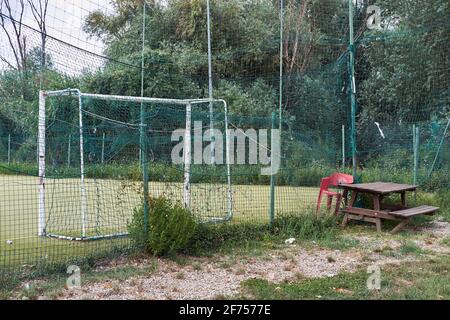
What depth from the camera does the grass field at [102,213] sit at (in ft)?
19.8

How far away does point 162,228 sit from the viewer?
19.3 feet

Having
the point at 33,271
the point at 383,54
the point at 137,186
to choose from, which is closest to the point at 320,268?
the point at 137,186

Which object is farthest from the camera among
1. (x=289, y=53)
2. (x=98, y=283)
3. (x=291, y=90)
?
(x=289, y=53)

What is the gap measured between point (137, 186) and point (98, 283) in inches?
73.6

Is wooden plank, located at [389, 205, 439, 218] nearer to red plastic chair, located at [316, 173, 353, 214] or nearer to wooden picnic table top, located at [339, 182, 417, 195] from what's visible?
wooden picnic table top, located at [339, 182, 417, 195]

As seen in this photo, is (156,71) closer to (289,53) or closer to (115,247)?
(289,53)

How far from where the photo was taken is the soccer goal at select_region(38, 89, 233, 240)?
261 inches

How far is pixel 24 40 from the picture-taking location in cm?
643

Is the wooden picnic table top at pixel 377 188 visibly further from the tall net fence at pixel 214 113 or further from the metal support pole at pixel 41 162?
the metal support pole at pixel 41 162

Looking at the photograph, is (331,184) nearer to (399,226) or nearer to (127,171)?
(399,226)

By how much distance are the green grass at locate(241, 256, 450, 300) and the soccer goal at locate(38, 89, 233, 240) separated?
6.09ft

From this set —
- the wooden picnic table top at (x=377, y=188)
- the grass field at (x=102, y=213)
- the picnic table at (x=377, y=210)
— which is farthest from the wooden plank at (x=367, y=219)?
the grass field at (x=102, y=213)

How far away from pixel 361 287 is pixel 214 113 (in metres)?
6.79
